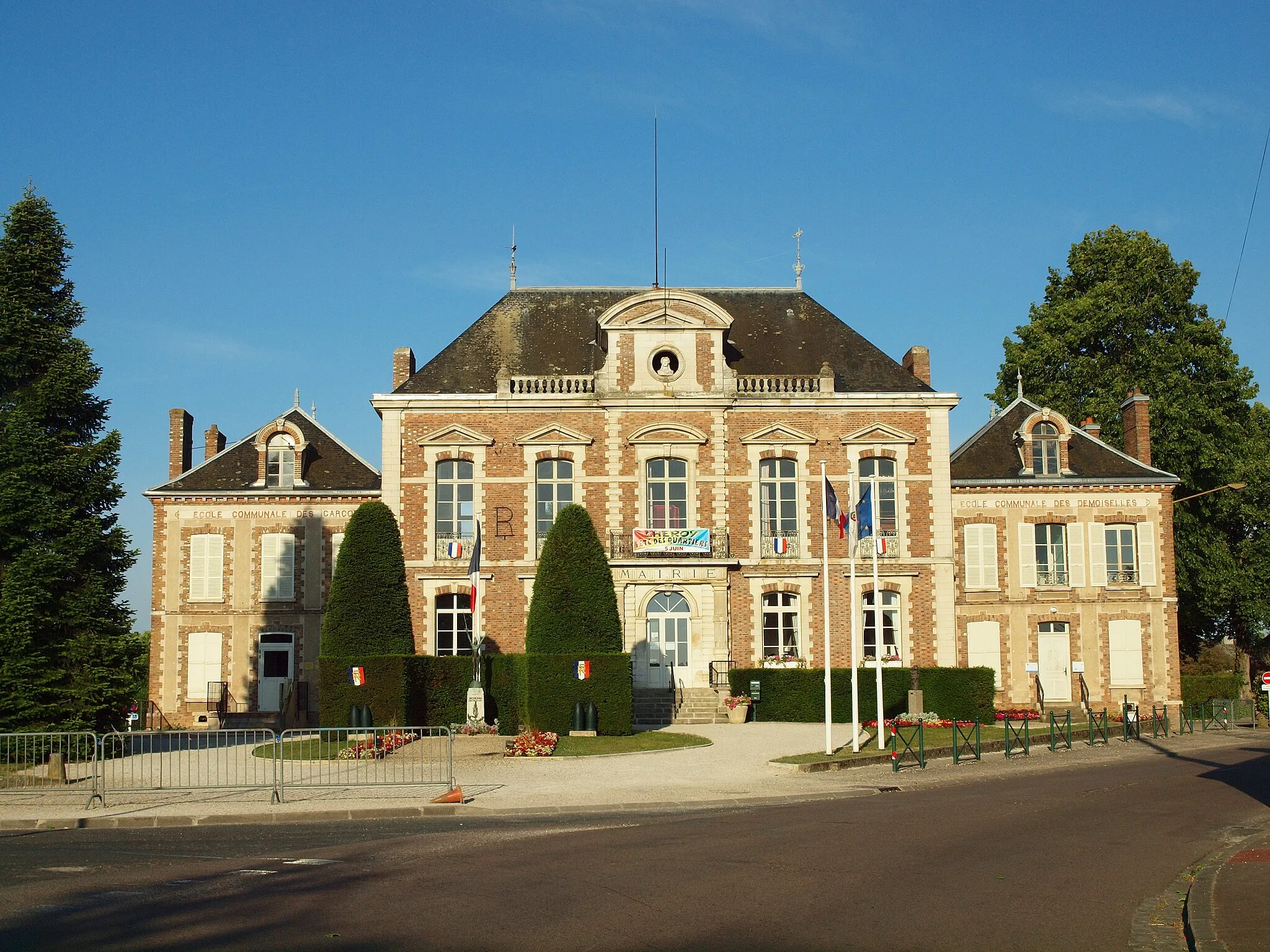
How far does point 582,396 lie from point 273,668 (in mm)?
11577

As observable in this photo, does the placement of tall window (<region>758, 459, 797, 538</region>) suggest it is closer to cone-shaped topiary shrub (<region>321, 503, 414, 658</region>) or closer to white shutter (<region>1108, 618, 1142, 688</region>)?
white shutter (<region>1108, 618, 1142, 688</region>)

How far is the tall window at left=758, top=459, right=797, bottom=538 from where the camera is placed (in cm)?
3375

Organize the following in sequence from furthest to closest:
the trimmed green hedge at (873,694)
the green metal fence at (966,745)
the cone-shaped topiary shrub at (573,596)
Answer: the trimmed green hedge at (873,694) < the cone-shaped topiary shrub at (573,596) < the green metal fence at (966,745)

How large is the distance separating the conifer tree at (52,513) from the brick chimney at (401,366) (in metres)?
12.7

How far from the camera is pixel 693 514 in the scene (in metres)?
33.6

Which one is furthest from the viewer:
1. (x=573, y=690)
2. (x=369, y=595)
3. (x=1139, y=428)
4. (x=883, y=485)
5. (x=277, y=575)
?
(x=1139, y=428)

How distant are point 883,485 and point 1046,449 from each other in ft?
19.4

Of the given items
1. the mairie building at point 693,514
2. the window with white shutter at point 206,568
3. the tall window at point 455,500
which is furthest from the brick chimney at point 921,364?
the window with white shutter at point 206,568

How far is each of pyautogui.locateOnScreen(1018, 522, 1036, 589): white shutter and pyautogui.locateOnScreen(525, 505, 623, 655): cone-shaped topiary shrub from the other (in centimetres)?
1397

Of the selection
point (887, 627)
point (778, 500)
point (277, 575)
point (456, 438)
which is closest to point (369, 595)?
point (456, 438)

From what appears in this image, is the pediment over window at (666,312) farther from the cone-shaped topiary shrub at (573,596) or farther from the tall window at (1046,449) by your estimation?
the tall window at (1046,449)

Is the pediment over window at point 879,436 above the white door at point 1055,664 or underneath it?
above

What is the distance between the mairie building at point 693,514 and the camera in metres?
33.4

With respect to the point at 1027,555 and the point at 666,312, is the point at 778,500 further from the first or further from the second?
the point at 1027,555
